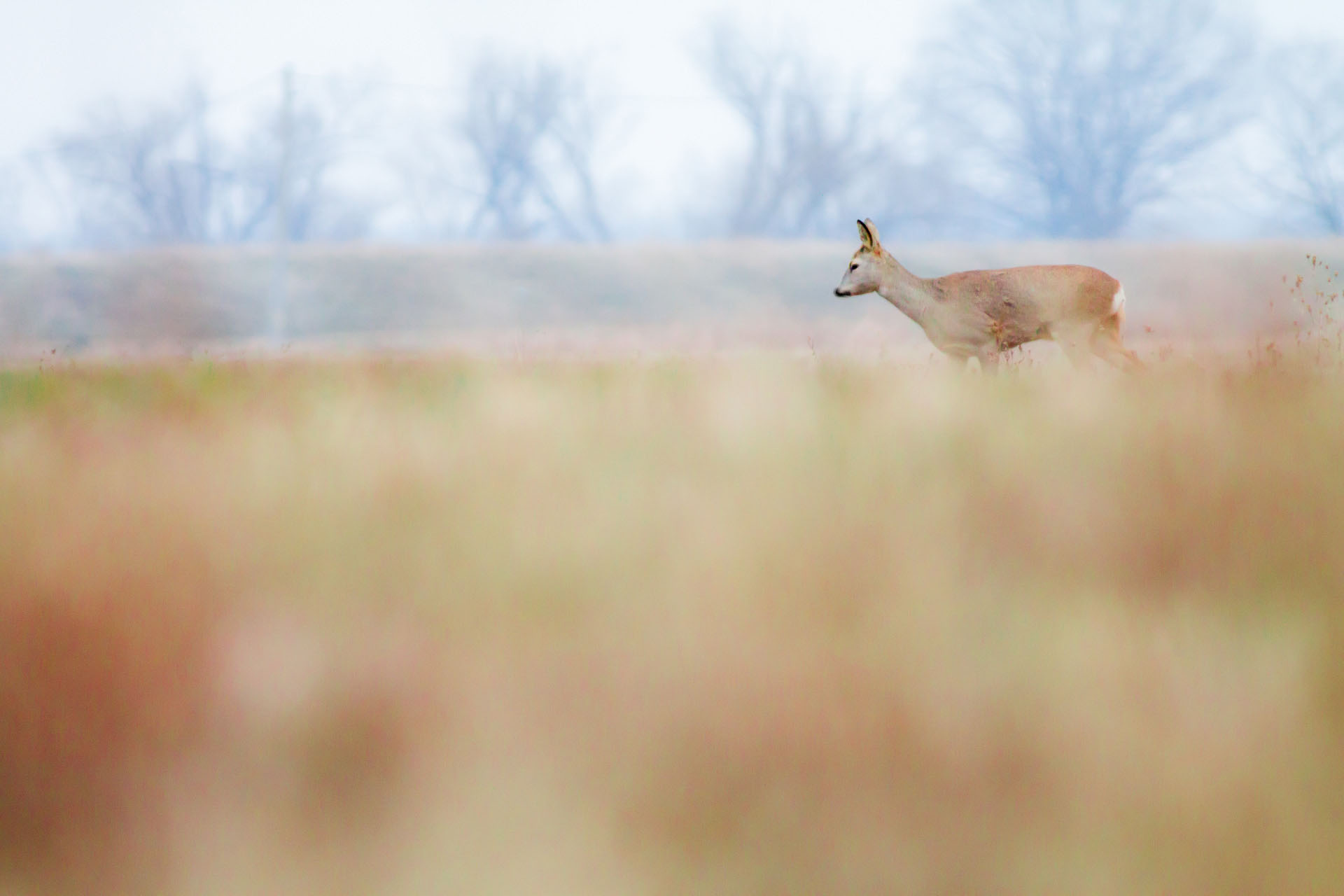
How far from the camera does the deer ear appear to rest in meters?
8.56

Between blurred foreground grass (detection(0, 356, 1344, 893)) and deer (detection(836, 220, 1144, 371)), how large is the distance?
4055mm

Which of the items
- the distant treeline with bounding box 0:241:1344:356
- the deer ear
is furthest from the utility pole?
the deer ear

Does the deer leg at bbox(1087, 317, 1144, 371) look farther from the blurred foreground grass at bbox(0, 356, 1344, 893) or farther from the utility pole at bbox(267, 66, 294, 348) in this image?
the utility pole at bbox(267, 66, 294, 348)

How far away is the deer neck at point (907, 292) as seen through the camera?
8.34 meters

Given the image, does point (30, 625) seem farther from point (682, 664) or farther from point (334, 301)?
point (334, 301)

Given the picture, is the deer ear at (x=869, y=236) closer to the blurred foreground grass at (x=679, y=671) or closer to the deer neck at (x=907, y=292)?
the deer neck at (x=907, y=292)

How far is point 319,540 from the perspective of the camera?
9.54 ft

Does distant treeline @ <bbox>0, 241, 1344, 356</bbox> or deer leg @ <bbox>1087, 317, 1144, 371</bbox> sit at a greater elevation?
deer leg @ <bbox>1087, 317, 1144, 371</bbox>

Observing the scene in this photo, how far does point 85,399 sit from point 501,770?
5194mm

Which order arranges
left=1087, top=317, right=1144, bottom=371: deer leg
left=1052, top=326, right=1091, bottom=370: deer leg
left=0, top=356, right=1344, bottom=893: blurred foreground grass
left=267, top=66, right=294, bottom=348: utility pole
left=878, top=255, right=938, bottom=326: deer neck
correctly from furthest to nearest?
left=267, top=66, right=294, bottom=348: utility pole < left=878, top=255, right=938, bottom=326: deer neck < left=1052, top=326, right=1091, bottom=370: deer leg < left=1087, top=317, right=1144, bottom=371: deer leg < left=0, top=356, right=1344, bottom=893: blurred foreground grass

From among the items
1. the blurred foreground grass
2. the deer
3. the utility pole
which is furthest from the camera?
the utility pole

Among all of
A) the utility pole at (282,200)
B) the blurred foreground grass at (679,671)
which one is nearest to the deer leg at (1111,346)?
the blurred foreground grass at (679,671)

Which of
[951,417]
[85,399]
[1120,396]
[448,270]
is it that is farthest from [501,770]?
[448,270]

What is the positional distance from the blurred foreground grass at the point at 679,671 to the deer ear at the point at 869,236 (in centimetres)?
485
